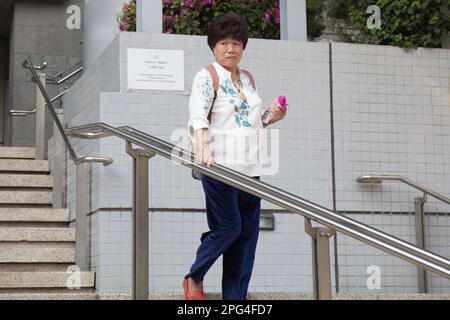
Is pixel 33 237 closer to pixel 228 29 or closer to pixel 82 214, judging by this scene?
pixel 82 214

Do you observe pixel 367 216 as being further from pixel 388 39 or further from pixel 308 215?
pixel 308 215

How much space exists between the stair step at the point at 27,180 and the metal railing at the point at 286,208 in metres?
3.16

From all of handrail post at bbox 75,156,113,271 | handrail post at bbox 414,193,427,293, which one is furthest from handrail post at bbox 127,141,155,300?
handrail post at bbox 414,193,427,293

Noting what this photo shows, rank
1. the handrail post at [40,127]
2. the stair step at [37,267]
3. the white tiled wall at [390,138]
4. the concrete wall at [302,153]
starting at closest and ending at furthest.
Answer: the concrete wall at [302,153] → the stair step at [37,267] → the white tiled wall at [390,138] → the handrail post at [40,127]

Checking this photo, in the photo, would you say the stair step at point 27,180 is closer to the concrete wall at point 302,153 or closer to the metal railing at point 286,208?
the concrete wall at point 302,153

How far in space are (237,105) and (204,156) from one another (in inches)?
14.3

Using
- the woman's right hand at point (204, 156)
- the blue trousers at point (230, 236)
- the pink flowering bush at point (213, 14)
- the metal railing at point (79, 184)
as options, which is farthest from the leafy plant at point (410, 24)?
the woman's right hand at point (204, 156)

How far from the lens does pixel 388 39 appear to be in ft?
22.9

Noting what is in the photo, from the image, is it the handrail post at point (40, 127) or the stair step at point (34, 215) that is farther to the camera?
the handrail post at point (40, 127)

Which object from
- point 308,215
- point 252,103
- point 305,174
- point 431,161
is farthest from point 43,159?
point 308,215

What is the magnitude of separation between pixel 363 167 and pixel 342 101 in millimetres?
470

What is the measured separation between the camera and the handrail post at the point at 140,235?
3.98 metres

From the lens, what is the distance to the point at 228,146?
4160 mm

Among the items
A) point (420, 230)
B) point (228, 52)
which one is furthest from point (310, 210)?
point (420, 230)
